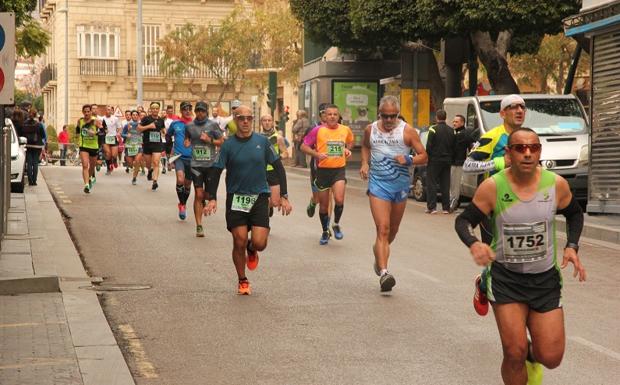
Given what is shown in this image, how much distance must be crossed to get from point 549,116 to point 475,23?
284 inches

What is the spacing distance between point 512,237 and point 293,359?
2.32 metres

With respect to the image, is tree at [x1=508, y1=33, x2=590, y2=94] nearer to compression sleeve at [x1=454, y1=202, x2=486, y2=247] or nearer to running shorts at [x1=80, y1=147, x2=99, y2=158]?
running shorts at [x1=80, y1=147, x2=99, y2=158]

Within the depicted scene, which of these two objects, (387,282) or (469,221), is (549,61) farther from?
(469,221)

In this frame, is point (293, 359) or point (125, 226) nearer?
point (293, 359)

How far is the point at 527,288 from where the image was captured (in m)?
6.94

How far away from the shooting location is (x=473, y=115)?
955 inches

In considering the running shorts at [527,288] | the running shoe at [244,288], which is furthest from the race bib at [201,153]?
the running shorts at [527,288]

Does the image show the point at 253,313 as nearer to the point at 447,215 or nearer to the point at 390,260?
the point at 390,260

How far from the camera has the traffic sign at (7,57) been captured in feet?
41.8

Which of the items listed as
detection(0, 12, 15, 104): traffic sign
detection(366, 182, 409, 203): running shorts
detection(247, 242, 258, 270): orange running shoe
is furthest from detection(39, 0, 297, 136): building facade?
detection(247, 242, 258, 270): orange running shoe

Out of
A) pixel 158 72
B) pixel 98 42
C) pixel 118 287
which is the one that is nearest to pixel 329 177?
pixel 118 287

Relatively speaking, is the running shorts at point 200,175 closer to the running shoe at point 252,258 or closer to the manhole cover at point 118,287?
the manhole cover at point 118,287

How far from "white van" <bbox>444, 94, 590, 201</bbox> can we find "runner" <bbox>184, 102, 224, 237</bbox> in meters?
6.56

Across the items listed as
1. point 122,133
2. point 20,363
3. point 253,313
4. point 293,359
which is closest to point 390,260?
point 253,313
